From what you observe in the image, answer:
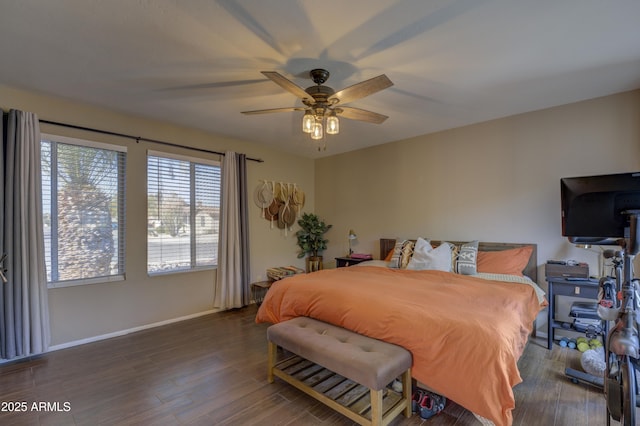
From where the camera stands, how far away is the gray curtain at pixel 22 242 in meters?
2.72

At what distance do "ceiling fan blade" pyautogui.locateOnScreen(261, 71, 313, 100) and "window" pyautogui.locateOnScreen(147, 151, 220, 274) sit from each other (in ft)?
8.20

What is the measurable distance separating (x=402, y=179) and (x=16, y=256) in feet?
15.1

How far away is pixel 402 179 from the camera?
182 inches

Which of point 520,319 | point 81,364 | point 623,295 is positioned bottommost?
point 81,364

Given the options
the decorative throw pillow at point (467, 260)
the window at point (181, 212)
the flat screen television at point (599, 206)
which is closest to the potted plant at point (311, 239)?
the window at point (181, 212)

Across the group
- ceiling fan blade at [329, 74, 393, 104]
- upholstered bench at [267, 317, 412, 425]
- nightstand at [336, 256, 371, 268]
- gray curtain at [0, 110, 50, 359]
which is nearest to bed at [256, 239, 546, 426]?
upholstered bench at [267, 317, 412, 425]

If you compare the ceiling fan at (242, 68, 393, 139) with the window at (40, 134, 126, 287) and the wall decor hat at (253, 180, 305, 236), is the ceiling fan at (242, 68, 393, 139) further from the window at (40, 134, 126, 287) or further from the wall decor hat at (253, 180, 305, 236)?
the wall decor hat at (253, 180, 305, 236)

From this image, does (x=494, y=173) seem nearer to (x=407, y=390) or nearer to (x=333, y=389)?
(x=407, y=390)

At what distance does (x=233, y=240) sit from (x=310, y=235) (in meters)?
1.55

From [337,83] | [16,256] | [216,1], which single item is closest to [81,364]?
[16,256]

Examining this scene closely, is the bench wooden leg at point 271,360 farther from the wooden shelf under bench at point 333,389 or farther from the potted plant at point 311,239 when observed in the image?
the potted plant at point 311,239

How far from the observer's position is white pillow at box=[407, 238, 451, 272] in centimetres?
352

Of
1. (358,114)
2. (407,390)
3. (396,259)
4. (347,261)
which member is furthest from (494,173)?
(407,390)

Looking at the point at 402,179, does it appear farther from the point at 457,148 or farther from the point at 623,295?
the point at 623,295
